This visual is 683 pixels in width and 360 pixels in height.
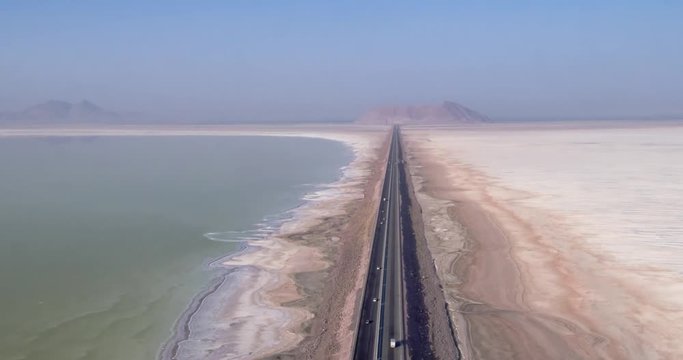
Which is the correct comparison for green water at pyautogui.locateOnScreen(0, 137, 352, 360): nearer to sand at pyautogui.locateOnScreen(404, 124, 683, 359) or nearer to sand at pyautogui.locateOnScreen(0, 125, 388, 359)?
sand at pyautogui.locateOnScreen(0, 125, 388, 359)

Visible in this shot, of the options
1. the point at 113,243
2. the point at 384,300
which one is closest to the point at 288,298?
the point at 384,300

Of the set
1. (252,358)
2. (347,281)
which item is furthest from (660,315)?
(252,358)

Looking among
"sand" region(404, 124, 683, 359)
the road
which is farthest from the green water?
"sand" region(404, 124, 683, 359)

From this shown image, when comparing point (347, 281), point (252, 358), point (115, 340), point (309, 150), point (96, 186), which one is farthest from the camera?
point (309, 150)

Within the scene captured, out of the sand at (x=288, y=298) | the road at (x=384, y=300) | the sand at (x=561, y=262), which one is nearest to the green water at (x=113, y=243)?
the sand at (x=288, y=298)

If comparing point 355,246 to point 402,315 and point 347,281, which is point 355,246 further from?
point 402,315

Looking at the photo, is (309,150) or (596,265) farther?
(309,150)
